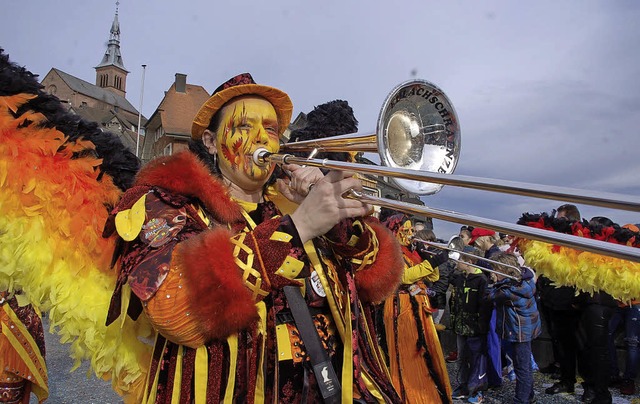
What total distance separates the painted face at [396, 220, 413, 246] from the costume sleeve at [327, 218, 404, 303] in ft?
12.3

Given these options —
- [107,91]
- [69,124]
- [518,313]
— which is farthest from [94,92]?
[69,124]

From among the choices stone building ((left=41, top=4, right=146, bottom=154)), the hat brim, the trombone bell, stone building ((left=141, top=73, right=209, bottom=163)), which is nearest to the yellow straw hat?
the hat brim

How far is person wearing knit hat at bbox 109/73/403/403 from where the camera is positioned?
167 centimetres

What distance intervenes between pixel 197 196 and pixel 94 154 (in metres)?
0.95

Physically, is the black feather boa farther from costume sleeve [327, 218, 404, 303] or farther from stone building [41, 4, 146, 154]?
stone building [41, 4, 146, 154]

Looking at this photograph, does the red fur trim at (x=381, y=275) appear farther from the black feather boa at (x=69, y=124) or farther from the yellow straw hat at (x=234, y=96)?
the black feather boa at (x=69, y=124)

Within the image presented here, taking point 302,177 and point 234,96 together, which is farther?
point 234,96

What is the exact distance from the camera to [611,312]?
6.04 meters

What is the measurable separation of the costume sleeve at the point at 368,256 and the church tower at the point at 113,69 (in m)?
97.6

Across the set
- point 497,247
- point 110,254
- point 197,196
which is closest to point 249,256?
point 197,196

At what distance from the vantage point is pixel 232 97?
2338 mm

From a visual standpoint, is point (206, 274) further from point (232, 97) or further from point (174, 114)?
point (174, 114)

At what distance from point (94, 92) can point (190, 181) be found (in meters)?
88.8

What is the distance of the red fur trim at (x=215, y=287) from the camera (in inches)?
64.5
